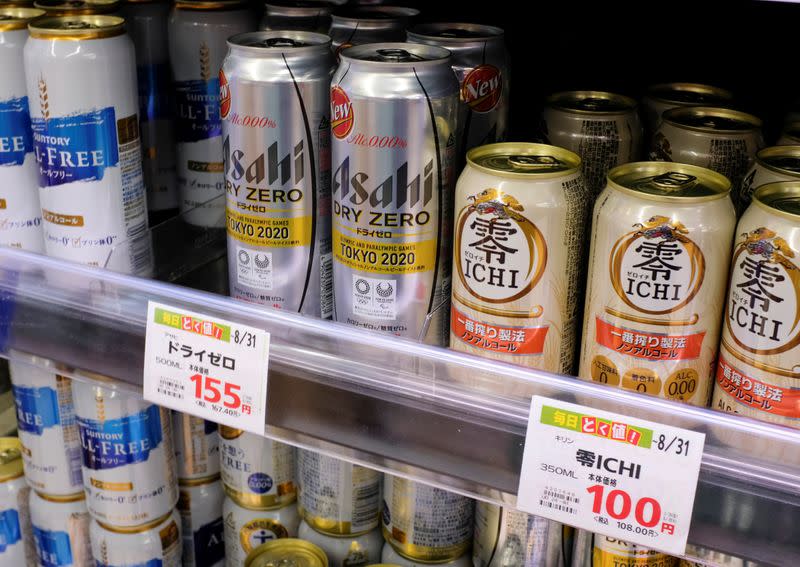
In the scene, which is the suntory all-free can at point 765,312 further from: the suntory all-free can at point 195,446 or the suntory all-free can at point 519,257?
the suntory all-free can at point 195,446

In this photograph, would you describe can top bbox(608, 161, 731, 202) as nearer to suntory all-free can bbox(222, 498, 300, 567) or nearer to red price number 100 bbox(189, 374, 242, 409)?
red price number 100 bbox(189, 374, 242, 409)

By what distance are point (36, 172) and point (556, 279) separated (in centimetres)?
72

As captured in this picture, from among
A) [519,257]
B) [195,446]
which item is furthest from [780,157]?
[195,446]

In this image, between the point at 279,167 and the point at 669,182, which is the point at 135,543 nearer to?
the point at 279,167

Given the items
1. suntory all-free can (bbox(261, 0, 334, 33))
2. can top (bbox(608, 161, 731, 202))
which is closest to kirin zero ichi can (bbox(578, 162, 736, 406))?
can top (bbox(608, 161, 731, 202))

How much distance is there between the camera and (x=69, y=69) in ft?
3.33

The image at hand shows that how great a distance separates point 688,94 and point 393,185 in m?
0.48

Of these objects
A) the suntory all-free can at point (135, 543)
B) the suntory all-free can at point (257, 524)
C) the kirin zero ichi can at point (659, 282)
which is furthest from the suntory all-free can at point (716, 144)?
the suntory all-free can at point (135, 543)

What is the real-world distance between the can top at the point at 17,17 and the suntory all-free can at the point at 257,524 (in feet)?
2.60

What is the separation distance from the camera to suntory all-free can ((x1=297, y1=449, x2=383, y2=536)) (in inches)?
51.3

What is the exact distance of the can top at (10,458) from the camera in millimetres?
1521

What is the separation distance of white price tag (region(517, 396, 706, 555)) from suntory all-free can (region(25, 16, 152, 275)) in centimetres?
Answer: 60

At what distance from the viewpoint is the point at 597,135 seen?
103 centimetres

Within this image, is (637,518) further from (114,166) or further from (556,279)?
(114,166)
